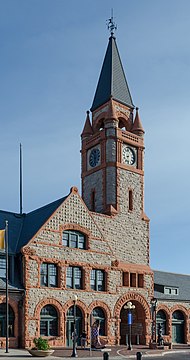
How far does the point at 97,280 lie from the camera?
43.9 meters

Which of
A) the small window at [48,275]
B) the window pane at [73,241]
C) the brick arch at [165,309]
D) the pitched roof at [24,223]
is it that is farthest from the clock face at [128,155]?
the small window at [48,275]

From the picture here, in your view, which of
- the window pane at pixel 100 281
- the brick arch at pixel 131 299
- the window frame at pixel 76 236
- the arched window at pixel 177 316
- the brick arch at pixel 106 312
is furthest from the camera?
the arched window at pixel 177 316

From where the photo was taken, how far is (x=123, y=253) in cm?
4822

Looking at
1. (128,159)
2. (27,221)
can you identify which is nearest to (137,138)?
(128,159)

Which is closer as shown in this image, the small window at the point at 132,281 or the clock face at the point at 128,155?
the small window at the point at 132,281

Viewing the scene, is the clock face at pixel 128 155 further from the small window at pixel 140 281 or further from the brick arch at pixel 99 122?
the small window at pixel 140 281

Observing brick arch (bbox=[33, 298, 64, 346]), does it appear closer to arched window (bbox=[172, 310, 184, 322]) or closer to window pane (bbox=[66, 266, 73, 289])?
window pane (bbox=[66, 266, 73, 289])

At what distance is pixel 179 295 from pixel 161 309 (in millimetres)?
3992

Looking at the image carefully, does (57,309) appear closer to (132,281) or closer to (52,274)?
(52,274)

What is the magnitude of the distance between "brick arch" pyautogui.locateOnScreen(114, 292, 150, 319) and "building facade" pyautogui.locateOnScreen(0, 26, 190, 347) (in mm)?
85

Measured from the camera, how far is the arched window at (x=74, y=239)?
4238 cm

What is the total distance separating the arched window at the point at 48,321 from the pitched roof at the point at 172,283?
1339cm

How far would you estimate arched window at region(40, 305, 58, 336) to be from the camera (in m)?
39.4

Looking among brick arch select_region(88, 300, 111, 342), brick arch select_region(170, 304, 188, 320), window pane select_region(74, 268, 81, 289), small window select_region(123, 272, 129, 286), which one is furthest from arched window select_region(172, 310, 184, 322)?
window pane select_region(74, 268, 81, 289)
